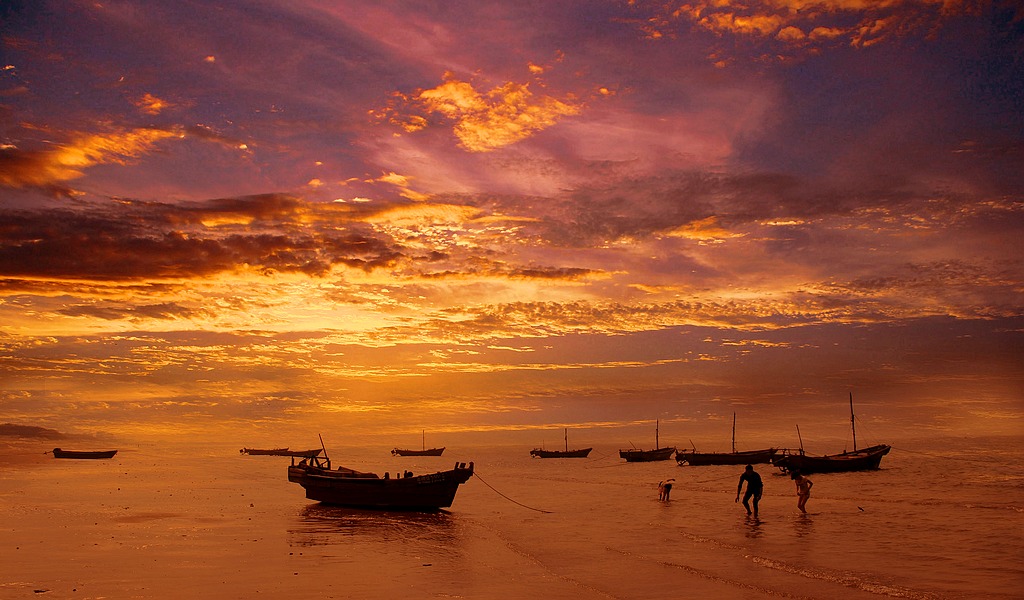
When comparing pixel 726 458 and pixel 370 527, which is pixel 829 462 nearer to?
pixel 726 458

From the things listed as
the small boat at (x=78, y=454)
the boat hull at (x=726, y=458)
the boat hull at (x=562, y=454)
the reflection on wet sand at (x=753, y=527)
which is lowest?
the small boat at (x=78, y=454)

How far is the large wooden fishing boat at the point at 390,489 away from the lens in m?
35.3

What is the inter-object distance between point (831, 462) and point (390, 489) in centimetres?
5985

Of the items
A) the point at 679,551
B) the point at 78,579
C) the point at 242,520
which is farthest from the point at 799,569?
the point at 242,520

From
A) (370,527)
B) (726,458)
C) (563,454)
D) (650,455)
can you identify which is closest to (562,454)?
(563,454)

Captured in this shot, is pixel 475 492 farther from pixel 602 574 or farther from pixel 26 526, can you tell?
pixel 602 574

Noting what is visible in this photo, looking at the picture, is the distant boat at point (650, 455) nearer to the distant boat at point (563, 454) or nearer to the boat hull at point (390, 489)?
the distant boat at point (563, 454)

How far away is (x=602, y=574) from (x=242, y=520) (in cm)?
1956

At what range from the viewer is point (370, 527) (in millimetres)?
29250

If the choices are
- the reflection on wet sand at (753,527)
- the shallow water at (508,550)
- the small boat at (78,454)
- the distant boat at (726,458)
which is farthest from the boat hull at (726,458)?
the small boat at (78,454)

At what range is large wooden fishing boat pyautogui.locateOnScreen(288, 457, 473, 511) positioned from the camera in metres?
35.3

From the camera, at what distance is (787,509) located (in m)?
36.7

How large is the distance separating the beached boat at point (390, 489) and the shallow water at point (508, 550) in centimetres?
92

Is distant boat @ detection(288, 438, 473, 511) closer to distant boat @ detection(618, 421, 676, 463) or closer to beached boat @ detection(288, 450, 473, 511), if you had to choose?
beached boat @ detection(288, 450, 473, 511)
